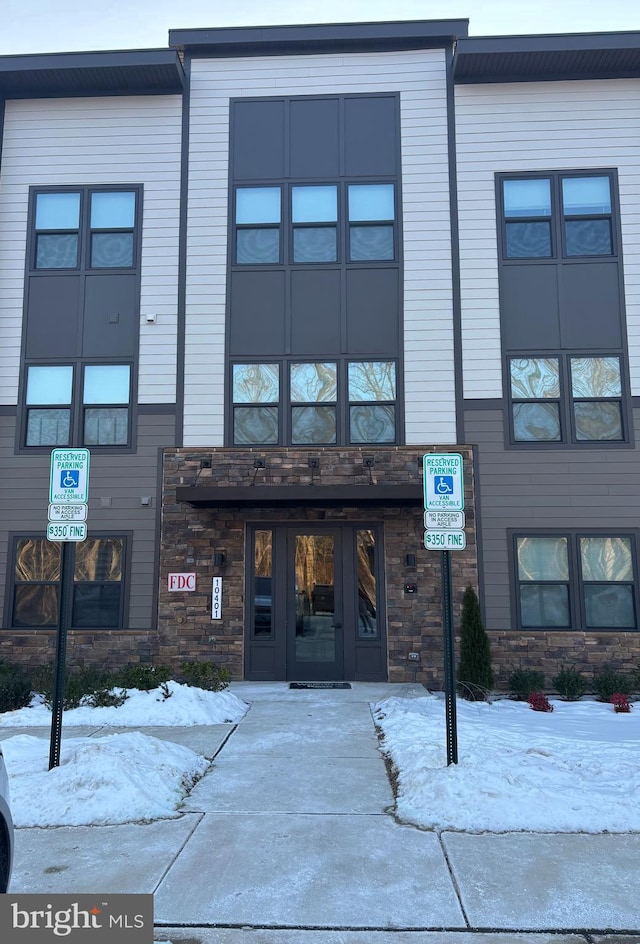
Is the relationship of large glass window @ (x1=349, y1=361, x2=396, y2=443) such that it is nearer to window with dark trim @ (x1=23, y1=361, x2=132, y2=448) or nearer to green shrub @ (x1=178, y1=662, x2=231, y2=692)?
window with dark trim @ (x1=23, y1=361, x2=132, y2=448)

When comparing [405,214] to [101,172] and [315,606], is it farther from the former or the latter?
[315,606]

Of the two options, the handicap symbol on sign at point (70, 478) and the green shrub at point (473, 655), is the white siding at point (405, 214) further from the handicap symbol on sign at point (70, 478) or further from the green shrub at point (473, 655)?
the handicap symbol on sign at point (70, 478)

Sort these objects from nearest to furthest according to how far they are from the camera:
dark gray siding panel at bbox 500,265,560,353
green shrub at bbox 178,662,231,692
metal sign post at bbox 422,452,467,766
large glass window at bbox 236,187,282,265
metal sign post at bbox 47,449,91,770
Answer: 1. metal sign post at bbox 422,452,467,766
2. metal sign post at bbox 47,449,91,770
3. green shrub at bbox 178,662,231,692
4. dark gray siding panel at bbox 500,265,560,353
5. large glass window at bbox 236,187,282,265

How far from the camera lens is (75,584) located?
11.8 meters

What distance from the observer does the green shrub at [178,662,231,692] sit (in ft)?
34.4

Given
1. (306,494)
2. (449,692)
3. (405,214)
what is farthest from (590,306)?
(449,692)

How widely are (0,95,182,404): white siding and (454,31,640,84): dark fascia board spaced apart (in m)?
5.34

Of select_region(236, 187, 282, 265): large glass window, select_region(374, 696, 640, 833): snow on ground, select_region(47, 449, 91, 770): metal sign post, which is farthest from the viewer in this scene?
select_region(236, 187, 282, 265): large glass window

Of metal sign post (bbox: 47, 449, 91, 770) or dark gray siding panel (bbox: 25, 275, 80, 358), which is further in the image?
dark gray siding panel (bbox: 25, 275, 80, 358)

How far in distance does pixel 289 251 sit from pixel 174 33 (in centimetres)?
464

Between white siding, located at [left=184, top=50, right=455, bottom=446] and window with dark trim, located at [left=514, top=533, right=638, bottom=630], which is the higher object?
white siding, located at [left=184, top=50, right=455, bottom=446]

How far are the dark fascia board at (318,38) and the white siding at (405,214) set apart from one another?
0.54ft

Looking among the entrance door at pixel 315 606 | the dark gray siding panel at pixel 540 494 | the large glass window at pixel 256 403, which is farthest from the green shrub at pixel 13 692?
the dark gray siding panel at pixel 540 494

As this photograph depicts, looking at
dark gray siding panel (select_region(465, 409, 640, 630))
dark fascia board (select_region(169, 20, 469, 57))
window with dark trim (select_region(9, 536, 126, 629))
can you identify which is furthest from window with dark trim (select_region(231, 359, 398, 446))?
dark fascia board (select_region(169, 20, 469, 57))
